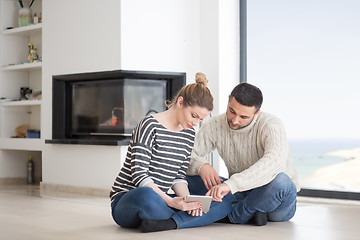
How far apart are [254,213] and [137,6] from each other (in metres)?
2.50

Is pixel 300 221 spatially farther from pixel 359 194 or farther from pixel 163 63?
pixel 163 63

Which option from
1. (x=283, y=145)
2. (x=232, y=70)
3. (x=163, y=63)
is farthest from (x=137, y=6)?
(x=283, y=145)

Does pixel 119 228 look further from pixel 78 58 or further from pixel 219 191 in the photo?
pixel 78 58

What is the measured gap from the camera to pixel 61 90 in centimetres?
570

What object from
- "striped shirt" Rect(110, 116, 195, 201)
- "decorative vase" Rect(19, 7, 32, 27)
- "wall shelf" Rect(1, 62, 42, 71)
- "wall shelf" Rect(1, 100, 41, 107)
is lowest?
"striped shirt" Rect(110, 116, 195, 201)

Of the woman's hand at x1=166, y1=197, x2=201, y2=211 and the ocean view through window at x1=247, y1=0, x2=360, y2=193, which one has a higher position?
the ocean view through window at x1=247, y1=0, x2=360, y2=193

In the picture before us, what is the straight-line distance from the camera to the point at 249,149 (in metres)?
3.34

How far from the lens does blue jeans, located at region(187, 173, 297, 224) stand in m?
3.16

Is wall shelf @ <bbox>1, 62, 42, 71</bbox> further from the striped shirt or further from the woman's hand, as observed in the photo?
the woman's hand

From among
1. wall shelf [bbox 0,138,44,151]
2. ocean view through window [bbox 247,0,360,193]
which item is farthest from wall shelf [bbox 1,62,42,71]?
ocean view through window [bbox 247,0,360,193]

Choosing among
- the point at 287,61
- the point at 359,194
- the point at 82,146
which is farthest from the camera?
the point at 287,61

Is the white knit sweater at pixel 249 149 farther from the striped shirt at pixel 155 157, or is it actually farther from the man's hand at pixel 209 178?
the striped shirt at pixel 155 157

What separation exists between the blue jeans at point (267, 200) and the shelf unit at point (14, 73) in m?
3.55

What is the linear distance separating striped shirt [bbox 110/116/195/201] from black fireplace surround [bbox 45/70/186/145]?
1957 millimetres
